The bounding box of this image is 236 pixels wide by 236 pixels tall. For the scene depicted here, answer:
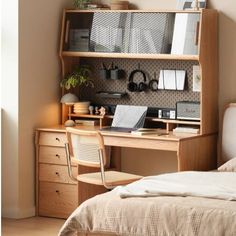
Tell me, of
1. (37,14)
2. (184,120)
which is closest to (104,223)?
(184,120)

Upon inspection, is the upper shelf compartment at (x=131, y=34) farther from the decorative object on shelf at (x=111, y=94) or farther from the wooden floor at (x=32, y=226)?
the wooden floor at (x=32, y=226)

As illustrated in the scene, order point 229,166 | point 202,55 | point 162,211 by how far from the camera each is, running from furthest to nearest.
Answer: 1. point 202,55
2. point 229,166
3. point 162,211

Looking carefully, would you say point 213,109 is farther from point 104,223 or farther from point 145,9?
point 104,223

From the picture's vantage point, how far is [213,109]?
6.25 m

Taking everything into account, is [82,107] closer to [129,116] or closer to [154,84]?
[129,116]

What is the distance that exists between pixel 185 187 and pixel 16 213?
2002 mm

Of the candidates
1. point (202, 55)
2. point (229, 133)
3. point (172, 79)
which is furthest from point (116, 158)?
point (202, 55)

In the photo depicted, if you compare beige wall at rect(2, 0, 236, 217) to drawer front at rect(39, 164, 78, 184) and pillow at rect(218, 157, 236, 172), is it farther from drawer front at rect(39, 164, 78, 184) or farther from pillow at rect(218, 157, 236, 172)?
pillow at rect(218, 157, 236, 172)

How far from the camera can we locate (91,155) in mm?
5719

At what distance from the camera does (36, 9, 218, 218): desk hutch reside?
6.00 m

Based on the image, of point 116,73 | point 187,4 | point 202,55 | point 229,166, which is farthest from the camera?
point 116,73

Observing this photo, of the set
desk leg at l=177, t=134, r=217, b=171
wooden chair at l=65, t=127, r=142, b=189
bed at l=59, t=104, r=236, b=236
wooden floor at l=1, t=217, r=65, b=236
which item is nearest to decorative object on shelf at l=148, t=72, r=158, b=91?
desk leg at l=177, t=134, r=217, b=171

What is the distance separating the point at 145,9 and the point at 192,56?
0.71 m

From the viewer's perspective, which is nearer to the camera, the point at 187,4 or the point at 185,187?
the point at 185,187
